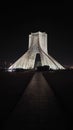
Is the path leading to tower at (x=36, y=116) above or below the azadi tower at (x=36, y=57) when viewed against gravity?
below

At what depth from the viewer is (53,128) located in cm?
470

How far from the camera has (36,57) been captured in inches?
2108

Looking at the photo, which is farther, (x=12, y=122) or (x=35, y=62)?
(x=35, y=62)

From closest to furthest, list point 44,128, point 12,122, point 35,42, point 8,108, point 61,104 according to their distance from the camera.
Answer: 1. point 44,128
2. point 12,122
3. point 8,108
4. point 61,104
5. point 35,42

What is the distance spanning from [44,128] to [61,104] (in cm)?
247

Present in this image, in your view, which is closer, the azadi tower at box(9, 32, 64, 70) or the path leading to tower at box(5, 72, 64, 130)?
the path leading to tower at box(5, 72, 64, 130)

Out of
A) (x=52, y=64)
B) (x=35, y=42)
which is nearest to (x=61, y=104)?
(x=52, y=64)

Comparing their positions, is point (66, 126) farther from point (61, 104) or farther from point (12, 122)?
point (61, 104)

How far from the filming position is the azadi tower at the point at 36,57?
51156 millimetres

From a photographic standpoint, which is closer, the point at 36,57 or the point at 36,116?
the point at 36,116

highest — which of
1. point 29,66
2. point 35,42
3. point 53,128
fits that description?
point 35,42

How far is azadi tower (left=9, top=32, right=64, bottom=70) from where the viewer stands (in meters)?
51.2

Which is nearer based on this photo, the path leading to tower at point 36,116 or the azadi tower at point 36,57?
the path leading to tower at point 36,116

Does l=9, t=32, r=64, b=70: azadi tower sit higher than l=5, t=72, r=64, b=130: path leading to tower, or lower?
higher
